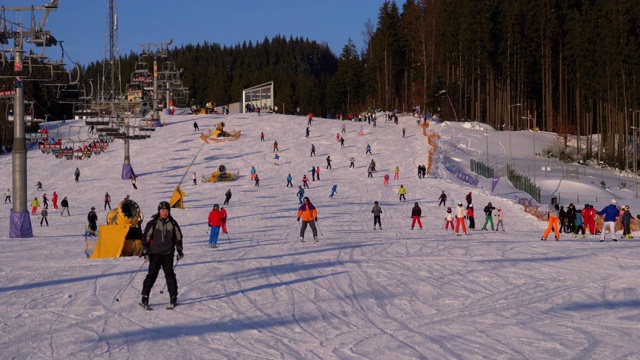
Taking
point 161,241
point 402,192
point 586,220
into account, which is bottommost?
point 586,220

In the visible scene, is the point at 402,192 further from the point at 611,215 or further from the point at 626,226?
the point at 611,215

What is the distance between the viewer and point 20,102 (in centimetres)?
2608

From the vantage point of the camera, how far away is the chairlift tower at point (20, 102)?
25562mm

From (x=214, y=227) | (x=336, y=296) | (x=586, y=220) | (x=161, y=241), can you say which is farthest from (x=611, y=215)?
(x=161, y=241)

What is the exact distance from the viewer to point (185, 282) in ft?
41.6

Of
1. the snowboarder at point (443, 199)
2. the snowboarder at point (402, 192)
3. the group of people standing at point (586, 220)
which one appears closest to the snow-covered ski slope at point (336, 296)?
the group of people standing at point (586, 220)

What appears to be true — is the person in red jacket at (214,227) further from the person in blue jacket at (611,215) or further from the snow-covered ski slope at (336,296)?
the person in blue jacket at (611,215)

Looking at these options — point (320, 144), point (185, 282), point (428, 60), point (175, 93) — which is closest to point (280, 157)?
point (320, 144)

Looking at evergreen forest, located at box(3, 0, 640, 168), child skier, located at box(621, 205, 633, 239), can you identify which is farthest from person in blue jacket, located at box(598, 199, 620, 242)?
evergreen forest, located at box(3, 0, 640, 168)

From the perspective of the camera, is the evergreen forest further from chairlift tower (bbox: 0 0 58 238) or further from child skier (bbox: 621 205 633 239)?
child skier (bbox: 621 205 633 239)

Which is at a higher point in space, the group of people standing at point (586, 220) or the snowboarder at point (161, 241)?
the snowboarder at point (161, 241)

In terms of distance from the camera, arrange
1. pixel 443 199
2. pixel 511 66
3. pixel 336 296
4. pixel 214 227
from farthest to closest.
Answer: pixel 511 66 < pixel 443 199 < pixel 214 227 < pixel 336 296

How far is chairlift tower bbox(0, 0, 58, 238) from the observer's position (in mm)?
25562

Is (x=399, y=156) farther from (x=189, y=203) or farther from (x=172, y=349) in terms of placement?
(x=172, y=349)
